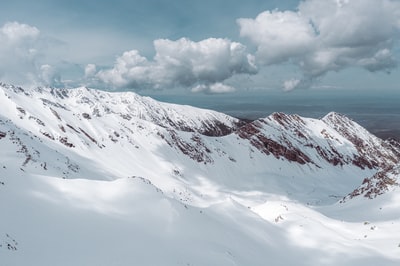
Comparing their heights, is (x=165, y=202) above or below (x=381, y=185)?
below

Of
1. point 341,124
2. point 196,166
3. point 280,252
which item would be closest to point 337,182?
point 196,166

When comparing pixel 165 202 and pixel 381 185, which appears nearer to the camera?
pixel 165 202

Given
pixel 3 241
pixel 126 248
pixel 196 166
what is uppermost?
pixel 196 166

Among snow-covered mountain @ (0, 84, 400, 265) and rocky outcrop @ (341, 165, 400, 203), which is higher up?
rocky outcrop @ (341, 165, 400, 203)

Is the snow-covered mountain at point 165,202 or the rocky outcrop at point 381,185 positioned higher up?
the rocky outcrop at point 381,185

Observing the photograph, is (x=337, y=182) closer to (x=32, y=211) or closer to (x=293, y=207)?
(x=293, y=207)

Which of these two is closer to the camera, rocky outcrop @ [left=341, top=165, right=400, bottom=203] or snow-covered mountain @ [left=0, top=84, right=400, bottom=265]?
snow-covered mountain @ [left=0, top=84, right=400, bottom=265]

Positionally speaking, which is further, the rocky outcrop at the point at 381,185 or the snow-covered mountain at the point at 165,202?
the rocky outcrop at the point at 381,185

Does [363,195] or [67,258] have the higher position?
[363,195]
